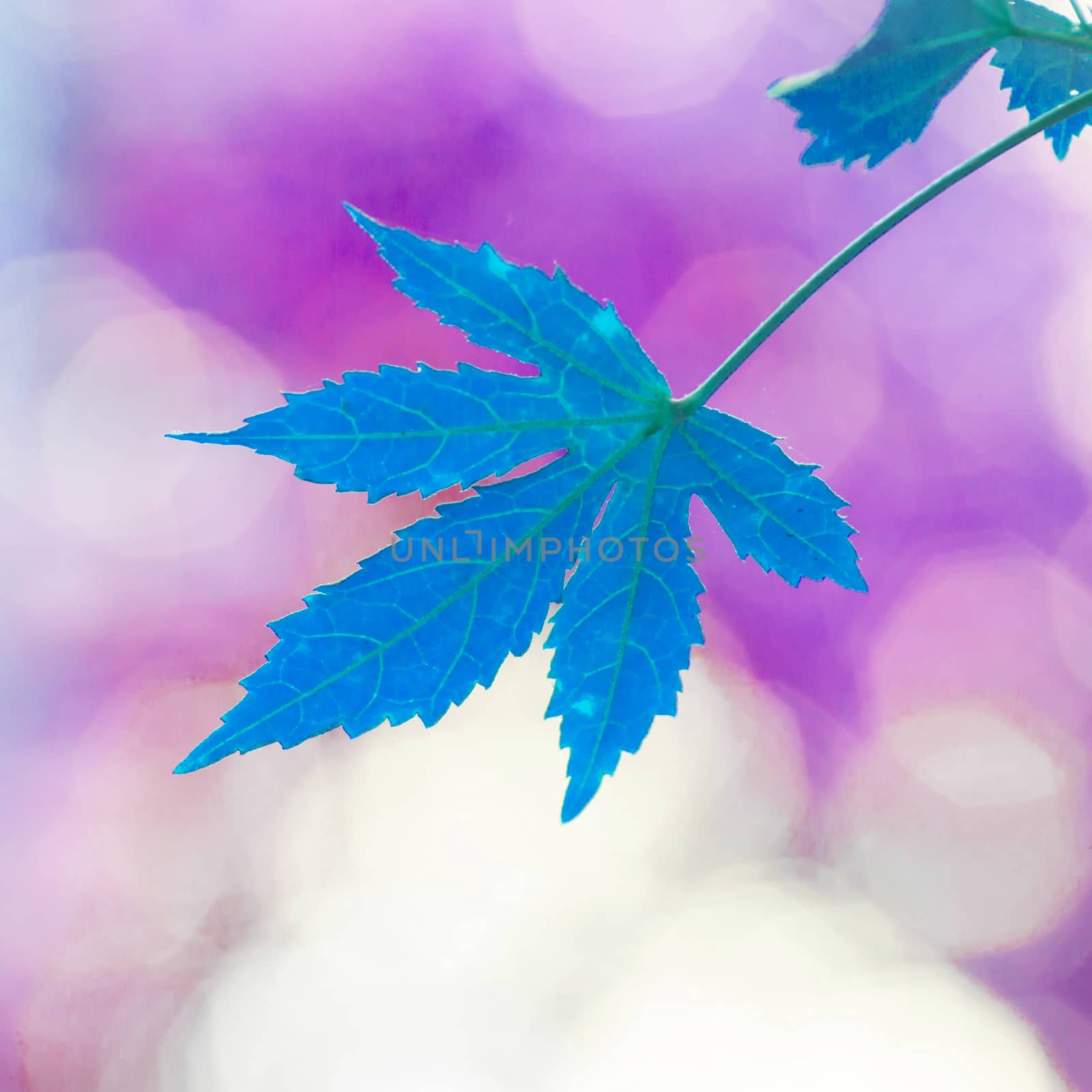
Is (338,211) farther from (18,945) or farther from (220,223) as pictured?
(18,945)

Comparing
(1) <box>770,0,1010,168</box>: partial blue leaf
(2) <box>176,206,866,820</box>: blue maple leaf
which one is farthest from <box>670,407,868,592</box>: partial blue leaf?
(1) <box>770,0,1010,168</box>: partial blue leaf

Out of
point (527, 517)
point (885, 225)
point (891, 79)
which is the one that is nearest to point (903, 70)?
point (891, 79)

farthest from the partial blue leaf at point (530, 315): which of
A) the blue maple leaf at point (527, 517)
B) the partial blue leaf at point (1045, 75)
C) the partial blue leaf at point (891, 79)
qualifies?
the partial blue leaf at point (1045, 75)

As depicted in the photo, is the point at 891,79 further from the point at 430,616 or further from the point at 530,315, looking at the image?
the point at 430,616

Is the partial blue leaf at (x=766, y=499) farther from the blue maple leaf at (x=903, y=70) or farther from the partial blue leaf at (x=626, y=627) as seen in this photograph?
the blue maple leaf at (x=903, y=70)

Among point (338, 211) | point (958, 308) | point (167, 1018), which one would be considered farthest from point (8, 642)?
point (958, 308)
